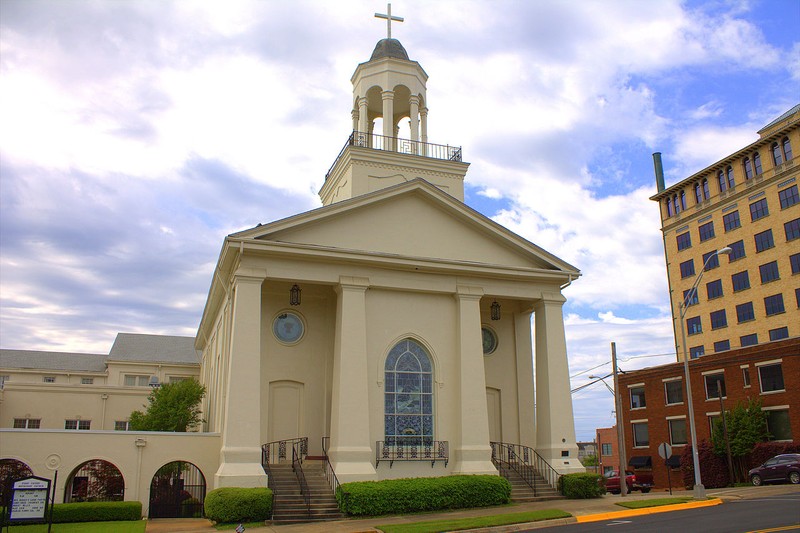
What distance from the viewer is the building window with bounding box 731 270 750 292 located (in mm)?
58312

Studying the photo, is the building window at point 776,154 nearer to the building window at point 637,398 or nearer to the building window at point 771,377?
the building window at point 637,398

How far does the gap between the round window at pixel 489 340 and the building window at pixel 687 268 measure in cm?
4037

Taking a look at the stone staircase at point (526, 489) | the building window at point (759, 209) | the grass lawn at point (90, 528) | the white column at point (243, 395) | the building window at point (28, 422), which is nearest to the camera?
the grass lawn at point (90, 528)

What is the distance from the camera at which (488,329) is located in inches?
1217

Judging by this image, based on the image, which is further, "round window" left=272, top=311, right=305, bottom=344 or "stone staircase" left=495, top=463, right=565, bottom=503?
"round window" left=272, top=311, right=305, bottom=344

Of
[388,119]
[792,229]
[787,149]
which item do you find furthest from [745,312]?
[388,119]

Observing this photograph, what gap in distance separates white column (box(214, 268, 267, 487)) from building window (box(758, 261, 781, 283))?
46.1 metres

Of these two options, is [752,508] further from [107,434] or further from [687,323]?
[687,323]

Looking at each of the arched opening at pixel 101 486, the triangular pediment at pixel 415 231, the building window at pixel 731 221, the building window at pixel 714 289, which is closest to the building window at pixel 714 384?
the triangular pediment at pixel 415 231

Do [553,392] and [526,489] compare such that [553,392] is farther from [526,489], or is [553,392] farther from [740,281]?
[740,281]

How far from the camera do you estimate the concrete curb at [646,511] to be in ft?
66.5

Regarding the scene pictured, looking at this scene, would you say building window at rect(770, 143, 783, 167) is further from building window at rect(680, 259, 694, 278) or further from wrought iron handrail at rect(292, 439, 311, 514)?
wrought iron handrail at rect(292, 439, 311, 514)

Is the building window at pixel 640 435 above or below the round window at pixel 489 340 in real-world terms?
below

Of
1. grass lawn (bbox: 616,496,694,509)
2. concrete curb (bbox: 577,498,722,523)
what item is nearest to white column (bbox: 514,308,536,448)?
grass lawn (bbox: 616,496,694,509)
